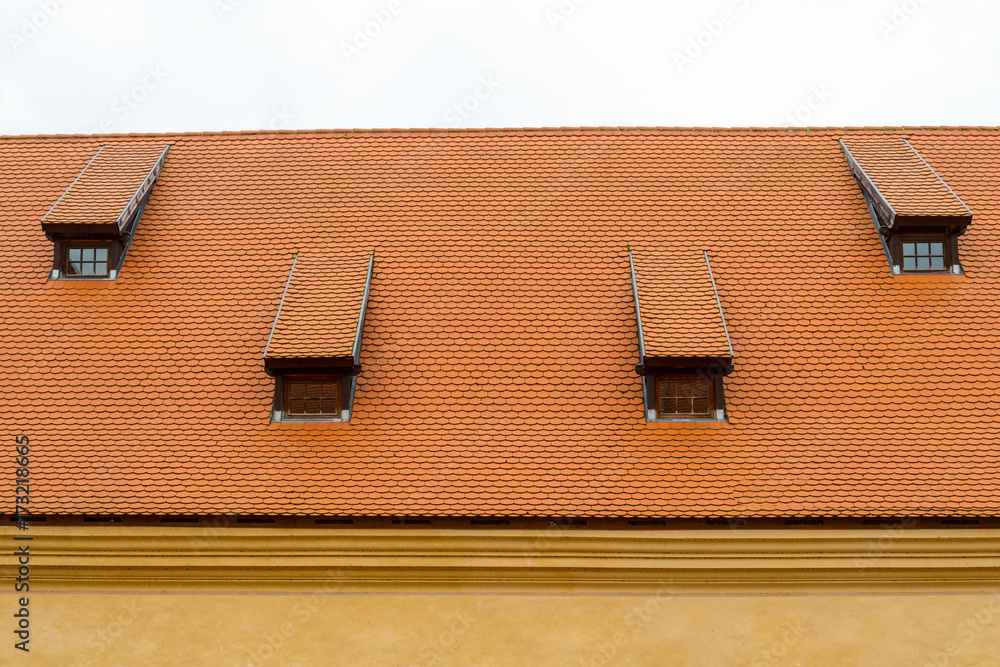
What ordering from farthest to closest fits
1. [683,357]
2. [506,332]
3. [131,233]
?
1. [131,233]
2. [506,332]
3. [683,357]

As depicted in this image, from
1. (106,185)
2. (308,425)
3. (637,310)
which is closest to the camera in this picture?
(308,425)

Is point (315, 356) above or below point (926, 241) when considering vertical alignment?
below

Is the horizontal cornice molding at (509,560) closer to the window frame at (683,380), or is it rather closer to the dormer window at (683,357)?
the window frame at (683,380)

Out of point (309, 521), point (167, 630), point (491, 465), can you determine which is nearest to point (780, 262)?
point (491, 465)

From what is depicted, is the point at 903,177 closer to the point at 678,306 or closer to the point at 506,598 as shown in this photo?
the point at 678,306

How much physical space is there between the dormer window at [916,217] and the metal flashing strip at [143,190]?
10376mm

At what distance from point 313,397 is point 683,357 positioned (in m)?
4.31

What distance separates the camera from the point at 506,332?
36.0ft

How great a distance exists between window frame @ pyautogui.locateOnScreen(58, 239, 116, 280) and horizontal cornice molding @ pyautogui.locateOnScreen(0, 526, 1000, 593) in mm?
3926

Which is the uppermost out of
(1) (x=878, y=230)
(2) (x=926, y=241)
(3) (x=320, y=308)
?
(1) (x=878, y=230)

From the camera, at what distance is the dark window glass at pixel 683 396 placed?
10156 millimetres

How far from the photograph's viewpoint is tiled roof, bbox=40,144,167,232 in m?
11.9

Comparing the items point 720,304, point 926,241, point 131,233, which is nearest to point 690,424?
point 720,304

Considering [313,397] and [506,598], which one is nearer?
[506,598]
